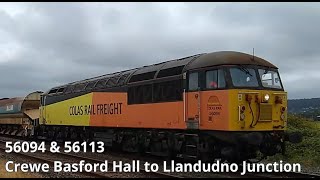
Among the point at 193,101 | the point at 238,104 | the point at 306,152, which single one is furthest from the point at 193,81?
the point at 306,152

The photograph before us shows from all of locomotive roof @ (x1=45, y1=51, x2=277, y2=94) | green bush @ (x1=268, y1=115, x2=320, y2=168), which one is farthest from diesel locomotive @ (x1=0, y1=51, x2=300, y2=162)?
green bush @ (x1=268, y1=115, x2=320, y2=168)

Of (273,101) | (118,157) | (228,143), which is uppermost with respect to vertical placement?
(273,101)

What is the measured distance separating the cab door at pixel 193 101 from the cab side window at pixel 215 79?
0.44m

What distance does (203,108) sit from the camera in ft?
47.2

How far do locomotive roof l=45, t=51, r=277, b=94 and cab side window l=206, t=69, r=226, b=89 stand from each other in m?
0.28

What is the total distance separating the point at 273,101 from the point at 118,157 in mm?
7681

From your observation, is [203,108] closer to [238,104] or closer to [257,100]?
[238,104]

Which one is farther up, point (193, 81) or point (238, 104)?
point (193, 81)

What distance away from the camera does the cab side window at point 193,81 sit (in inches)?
582

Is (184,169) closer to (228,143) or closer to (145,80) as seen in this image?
(228,143)

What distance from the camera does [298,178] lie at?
498 inches

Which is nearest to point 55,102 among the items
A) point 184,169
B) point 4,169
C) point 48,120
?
point 48,120

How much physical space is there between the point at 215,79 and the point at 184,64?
1.95m

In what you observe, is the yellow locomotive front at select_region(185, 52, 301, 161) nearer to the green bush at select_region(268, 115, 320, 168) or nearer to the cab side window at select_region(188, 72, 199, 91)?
the cab side window at select_region(188, 72, 199, 91)
